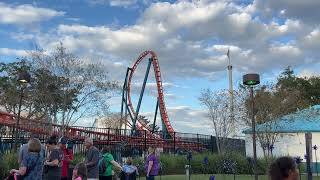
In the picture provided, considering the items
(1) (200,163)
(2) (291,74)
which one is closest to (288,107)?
(1) (200,163)

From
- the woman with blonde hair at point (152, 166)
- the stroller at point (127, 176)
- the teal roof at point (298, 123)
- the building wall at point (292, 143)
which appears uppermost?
the teal roof at point (298, 123)

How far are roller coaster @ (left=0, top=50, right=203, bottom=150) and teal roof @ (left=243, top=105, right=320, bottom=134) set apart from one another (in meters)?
6.27

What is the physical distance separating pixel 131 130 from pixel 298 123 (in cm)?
1447

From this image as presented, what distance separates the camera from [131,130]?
37000 millimetres

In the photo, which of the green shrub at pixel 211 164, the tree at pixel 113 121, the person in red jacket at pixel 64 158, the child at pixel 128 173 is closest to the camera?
the person in red jacket at pixel 64 158

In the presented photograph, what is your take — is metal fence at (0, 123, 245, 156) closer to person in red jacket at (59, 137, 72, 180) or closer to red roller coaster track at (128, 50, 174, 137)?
red roller coaster track at (128, 50, 174, 137)

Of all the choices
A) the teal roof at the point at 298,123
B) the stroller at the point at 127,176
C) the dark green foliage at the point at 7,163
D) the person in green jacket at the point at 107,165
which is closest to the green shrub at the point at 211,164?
the teal roof at the point at 298,123

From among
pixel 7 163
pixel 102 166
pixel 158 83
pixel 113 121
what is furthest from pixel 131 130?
pixel 113 121

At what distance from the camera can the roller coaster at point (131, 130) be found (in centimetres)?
3161

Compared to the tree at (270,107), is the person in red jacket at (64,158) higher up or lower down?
lower down

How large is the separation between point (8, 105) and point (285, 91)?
87.0 feet

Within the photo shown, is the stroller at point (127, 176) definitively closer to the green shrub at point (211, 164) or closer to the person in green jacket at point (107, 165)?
the person in green jacket at point (107, 165)

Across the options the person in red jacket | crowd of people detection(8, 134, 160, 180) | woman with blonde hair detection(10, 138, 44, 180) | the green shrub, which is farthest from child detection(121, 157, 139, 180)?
the green shrub

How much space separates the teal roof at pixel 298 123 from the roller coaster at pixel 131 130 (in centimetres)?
627
